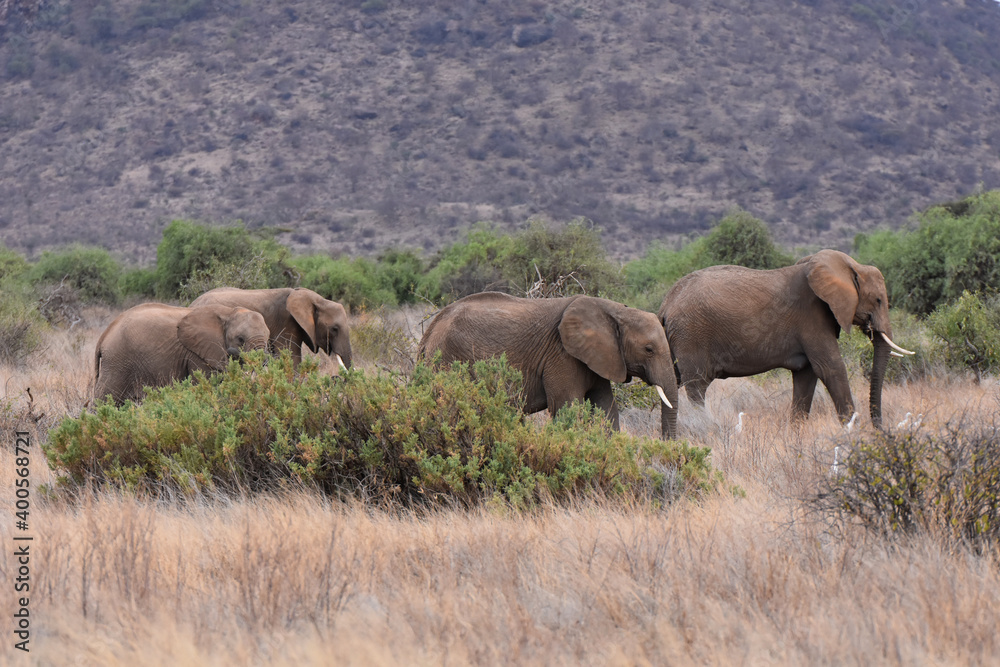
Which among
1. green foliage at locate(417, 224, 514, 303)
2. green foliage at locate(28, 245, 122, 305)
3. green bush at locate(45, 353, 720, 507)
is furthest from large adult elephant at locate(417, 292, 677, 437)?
green foliage at locate(28, 245, 122, 305)

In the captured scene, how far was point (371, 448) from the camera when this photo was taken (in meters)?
5.89

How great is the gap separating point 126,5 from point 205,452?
6714 cm

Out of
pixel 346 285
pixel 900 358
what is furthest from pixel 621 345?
pixel 346 285

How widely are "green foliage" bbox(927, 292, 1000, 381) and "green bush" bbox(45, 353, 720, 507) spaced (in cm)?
690

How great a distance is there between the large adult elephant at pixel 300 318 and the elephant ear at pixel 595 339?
15.2ft

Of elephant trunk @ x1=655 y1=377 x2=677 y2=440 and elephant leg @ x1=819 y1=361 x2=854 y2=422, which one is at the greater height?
elephant trunk @ x1=655 y1=377 x2=677 y2=440

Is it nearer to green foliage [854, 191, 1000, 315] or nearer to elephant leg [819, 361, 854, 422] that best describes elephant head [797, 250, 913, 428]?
elephant leg [819, 361, 854, 422]

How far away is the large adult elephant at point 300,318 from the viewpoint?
1169 centimetres

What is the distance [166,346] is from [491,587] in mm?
7040

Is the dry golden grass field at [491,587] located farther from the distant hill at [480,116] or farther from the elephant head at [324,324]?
the distant hill at [480,116]

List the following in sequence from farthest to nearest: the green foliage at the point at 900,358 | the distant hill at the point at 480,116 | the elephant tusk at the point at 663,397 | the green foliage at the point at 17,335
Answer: the distant hill at the point at 480,116 → the green foliage at the point at 17,335 → the green foliage at the point at 900,358 → the elephant tusk at the point at 663,397

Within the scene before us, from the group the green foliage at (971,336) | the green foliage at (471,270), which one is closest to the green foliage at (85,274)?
the green foliage at (471,270)

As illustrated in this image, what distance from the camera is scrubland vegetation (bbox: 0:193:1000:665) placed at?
11.9 feet

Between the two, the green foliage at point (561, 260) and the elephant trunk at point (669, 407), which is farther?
the green foliage at point (561, 260)
